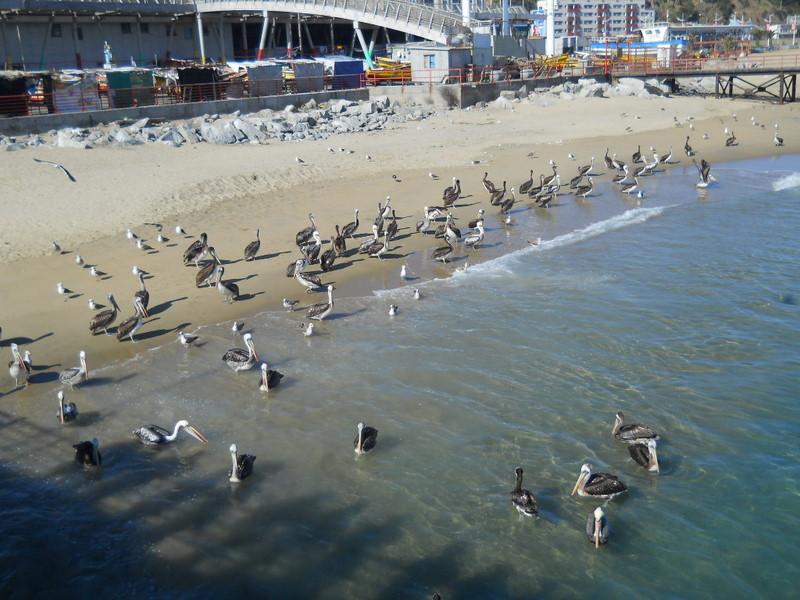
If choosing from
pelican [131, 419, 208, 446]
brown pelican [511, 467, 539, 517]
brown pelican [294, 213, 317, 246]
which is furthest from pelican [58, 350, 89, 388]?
brown pelican [511, 467, 539, 517]

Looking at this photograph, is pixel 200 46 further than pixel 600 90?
Yes

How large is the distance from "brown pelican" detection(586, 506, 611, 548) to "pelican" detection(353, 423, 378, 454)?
129 inches

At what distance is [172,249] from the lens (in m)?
19.3

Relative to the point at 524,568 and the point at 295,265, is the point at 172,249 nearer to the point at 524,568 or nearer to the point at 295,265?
the point at 295,265

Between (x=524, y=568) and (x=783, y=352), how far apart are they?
26.3 ft

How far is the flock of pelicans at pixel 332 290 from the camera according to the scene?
1038 cm

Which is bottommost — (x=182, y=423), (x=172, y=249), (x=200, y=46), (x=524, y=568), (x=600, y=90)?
(x=524, y=568)

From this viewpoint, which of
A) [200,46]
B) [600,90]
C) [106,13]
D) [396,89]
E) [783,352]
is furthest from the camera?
[200,46]

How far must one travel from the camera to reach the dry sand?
53.0 ft

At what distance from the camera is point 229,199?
23625 mm

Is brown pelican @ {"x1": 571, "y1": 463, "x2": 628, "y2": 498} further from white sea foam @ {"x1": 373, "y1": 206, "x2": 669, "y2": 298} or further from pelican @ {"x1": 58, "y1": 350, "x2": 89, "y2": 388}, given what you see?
pelican @ {"x1": 58, "y1": 350, "x2": 89, "y2": 388}

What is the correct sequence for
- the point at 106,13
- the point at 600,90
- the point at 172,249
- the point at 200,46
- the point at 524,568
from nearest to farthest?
the point at 524,568
the point at 172,249
the point at 600,90
the point at 106,13
the point at 200,46

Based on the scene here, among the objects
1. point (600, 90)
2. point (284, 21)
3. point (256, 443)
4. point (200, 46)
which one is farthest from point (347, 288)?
point (284, 21)

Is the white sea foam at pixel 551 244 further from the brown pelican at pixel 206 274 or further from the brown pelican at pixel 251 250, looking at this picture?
the brown pelican at pixel 206 274
